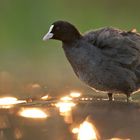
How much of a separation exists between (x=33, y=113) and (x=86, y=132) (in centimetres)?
102

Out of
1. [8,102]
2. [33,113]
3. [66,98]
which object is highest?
[66,98]

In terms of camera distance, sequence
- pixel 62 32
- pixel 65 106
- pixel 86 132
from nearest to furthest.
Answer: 1. pixel 86 132
2. pixel 65 106
3. pixel 62 32

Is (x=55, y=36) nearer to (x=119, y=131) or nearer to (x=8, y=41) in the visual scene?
(x=119, y=131)

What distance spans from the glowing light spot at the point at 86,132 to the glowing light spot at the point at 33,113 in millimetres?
540

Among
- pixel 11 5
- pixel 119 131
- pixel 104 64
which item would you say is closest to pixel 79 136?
pixel 119 131

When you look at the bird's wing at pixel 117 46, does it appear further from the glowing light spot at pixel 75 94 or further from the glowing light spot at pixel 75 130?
the glowing light spot at pixel 75 130

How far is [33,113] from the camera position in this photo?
816 centimetres

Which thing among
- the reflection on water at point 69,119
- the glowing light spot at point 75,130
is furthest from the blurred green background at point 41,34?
the glowing light spot at point 75,130

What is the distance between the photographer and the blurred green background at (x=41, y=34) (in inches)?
398

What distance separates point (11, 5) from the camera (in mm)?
13664

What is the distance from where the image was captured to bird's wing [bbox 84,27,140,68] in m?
8.89

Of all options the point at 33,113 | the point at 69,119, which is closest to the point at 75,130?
the point at 69,119

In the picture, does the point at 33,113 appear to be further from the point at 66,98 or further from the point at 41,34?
the point at 41,34

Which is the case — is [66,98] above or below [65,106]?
above
